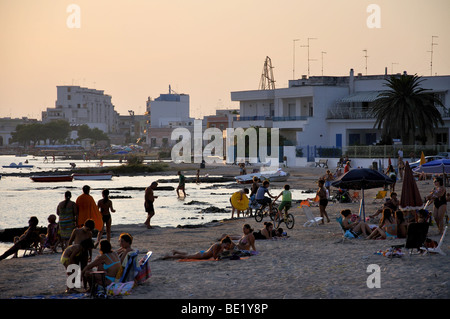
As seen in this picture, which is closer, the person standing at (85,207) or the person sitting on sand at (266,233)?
the person standing at (85,207)

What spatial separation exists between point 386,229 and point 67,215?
332 inches

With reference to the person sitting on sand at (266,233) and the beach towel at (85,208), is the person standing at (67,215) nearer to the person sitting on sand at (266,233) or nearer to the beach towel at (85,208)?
the beach towel at (85,208)

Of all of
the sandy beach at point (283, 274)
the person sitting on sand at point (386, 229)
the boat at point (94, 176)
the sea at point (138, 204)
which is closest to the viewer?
the sandy beach at point (283, 274)

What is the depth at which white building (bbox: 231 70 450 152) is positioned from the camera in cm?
6481

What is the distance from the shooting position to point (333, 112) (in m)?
68.3

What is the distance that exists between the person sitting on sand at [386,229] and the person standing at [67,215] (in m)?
7.83

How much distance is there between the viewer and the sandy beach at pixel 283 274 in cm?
1243

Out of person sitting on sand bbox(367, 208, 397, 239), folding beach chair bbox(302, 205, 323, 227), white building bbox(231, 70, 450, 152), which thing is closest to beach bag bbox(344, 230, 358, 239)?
person sitting on sand bbox(367, 208, 397, 239)

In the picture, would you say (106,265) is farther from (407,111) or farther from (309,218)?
(407,111)

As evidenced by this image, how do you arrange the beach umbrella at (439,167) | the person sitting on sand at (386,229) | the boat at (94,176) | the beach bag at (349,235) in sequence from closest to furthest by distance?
the person sitting on sand at (386,229)
the beach bag at (349,235)
the beach umbrella at (439,167)
the boat at (94,176)

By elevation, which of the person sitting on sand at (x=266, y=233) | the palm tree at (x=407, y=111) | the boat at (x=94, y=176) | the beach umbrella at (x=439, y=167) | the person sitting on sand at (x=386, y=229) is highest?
the palm tree at (x=407, y=111)

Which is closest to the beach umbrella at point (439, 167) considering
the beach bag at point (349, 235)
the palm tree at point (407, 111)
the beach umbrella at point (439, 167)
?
the beach umbrella at point (439, 167)

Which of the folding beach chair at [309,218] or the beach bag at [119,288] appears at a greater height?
the folding beach chair at [309,218]
